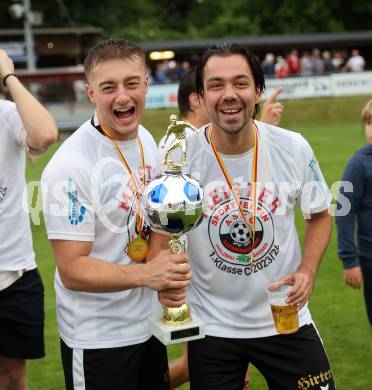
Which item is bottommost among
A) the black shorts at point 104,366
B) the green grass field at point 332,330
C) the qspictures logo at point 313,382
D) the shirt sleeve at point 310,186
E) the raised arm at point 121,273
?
the green grass field at point 332,330

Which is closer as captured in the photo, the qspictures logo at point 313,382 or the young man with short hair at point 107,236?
the young man with short hair at point 107,236

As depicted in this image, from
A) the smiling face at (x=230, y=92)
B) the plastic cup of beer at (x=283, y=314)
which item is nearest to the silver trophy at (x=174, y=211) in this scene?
the smiling face at (x=230, y=92)

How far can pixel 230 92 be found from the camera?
3.35 m

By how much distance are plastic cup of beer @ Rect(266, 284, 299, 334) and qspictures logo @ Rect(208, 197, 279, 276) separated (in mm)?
199

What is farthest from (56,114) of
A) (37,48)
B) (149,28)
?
(149,28)

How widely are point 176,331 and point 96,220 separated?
618 millimetres

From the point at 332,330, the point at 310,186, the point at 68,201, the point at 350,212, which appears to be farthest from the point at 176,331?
Answer: the point at 332,330

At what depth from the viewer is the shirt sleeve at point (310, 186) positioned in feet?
12.0

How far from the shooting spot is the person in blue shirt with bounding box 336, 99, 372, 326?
4773 millimetres

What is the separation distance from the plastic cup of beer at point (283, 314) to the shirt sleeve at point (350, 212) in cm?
156

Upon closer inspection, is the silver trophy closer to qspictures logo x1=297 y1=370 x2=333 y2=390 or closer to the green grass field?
qspictures logo x1=297 y1=370 x2=333 y2=390

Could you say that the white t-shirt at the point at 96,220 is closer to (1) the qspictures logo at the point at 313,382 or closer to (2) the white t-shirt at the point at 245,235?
(2) the white t-shirt at the point at 245,235

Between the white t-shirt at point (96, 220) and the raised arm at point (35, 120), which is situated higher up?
the raised arm at point (35, 120)

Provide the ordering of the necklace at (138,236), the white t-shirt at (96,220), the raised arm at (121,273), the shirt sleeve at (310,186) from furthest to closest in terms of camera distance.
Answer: the shirt sleeve at (310,186), the necklace at (138,236), the white t-shirt at (96,220), the raised arm at (121,273)
